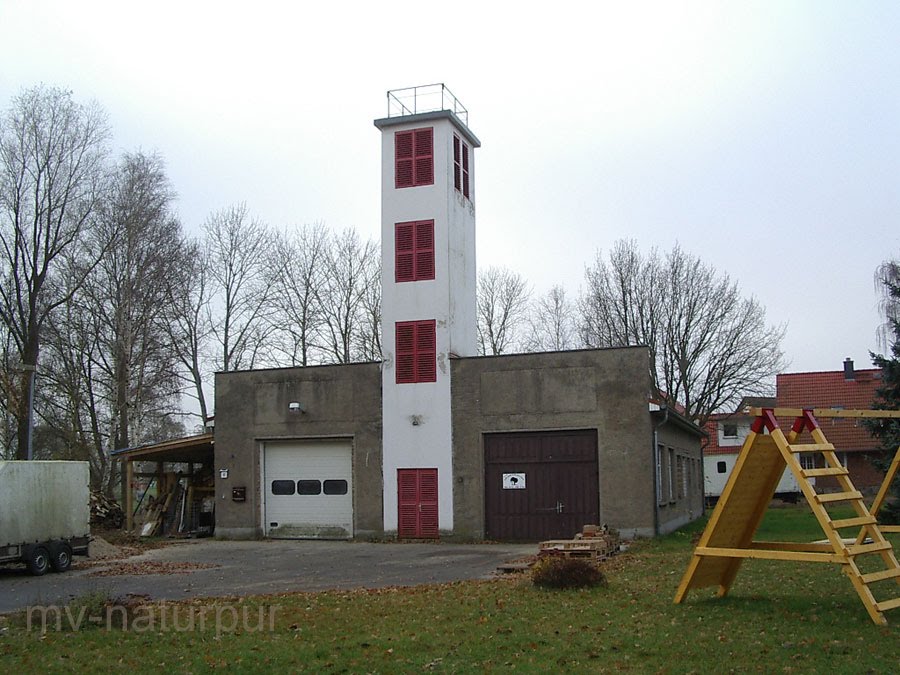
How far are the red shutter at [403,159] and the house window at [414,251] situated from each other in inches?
48.8

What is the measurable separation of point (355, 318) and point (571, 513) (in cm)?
2525

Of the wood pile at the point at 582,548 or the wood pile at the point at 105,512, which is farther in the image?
the wood pile at the point at 105,512

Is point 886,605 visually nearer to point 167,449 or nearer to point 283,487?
point 283,487

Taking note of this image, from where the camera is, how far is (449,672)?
8.20 m

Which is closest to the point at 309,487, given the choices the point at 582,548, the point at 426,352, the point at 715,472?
the point at 426,352

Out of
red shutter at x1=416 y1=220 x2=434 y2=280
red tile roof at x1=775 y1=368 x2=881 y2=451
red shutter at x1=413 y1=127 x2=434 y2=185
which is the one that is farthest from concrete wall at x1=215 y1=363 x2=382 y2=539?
red tile roof at x1=775 y1=368 x2=881 y2=451

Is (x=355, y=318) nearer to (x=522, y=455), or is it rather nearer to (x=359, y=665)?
(x=522, y=455)

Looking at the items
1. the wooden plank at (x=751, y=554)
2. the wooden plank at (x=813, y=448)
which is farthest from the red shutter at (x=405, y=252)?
the wooden plank at (x=813, y=448)

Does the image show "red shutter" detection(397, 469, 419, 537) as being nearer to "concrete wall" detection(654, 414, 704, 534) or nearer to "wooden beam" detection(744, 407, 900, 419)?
"concrete wall" detection(654, 414, 704, 534)

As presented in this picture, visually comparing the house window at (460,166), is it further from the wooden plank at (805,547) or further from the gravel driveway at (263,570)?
the wooden plank at (805,547)

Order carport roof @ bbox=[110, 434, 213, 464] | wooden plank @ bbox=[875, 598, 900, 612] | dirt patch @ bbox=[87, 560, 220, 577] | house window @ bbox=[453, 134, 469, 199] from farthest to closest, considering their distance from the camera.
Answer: carport roof @ bbox=[110, 434, 213, 464] < house window @ bbox=[453, 134, 469, 199] < dirt patch @ bbox=[87, 560, 220, 577] < wooden plank @ bbox=[875, 598, 900, 612]

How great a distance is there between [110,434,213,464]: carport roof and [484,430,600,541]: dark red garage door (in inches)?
366

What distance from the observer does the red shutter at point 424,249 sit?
24916 millimetres

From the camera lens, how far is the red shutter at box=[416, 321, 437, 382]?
24.6 m
